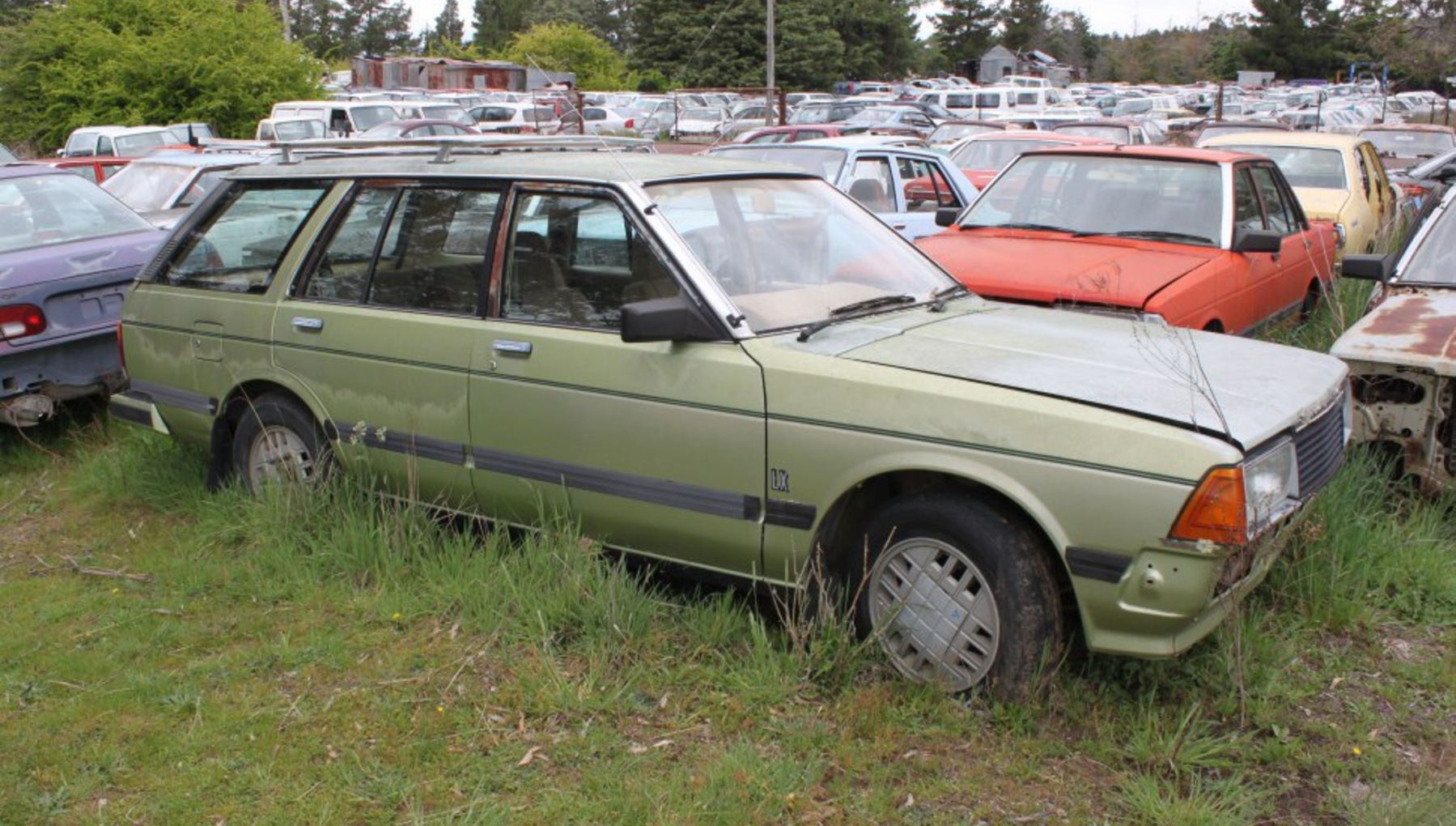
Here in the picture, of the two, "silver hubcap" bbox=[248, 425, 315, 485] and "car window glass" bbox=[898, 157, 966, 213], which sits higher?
"car window glass" bbox=[898, 157, 966, 213]

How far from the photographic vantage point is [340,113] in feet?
85.2

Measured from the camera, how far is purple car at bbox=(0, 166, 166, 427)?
689 centimetres

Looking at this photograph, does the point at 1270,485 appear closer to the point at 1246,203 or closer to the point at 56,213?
the point at 1246,203

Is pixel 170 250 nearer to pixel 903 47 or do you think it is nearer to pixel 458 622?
pixel 458 622

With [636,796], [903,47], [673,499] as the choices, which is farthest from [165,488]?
[903,47]

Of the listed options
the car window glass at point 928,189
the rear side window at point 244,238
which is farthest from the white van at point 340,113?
the rear side window at point 244,238

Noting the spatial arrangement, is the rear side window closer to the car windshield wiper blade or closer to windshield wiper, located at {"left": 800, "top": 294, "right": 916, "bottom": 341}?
windshield wiper, located at {"left": 800, "top": 294, "right": 916, "bottom": 341}

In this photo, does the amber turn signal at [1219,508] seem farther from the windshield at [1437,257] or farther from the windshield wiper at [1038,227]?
the windshield wiper at [1038,227]

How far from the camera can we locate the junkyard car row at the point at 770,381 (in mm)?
3607

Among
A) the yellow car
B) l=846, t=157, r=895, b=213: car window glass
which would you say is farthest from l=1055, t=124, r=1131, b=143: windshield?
l=846, t=157, r=895, b=213: car window glass

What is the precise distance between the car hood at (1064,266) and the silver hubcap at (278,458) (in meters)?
3.41

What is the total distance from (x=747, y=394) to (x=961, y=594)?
926 mm

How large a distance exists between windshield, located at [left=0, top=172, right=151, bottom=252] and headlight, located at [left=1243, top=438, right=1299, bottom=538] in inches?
273

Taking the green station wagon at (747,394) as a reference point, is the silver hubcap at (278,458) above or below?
below
